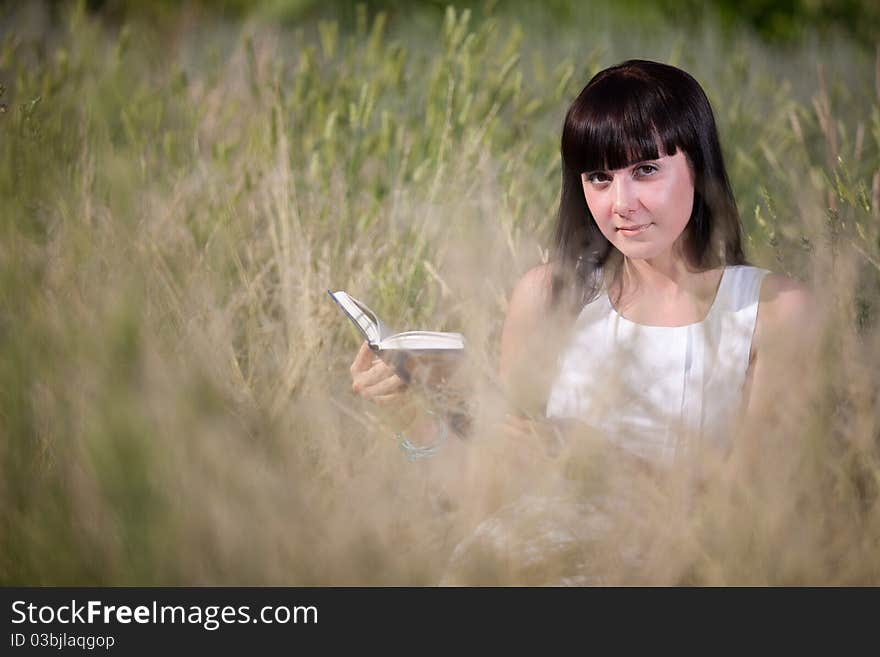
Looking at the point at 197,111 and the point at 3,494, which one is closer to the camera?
the point at 3,494

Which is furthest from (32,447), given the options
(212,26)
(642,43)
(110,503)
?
(212,26)

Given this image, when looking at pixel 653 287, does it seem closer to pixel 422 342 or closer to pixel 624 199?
pixel 624 199

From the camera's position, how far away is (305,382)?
1892 mm

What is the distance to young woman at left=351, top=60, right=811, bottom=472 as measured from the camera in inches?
63.0

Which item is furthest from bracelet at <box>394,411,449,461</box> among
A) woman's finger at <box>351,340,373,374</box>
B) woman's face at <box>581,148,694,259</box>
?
woman's face at <box>581,148,694,259</box>

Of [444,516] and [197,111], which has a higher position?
[197,111]

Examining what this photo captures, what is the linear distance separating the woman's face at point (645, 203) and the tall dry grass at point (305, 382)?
0.22 metres

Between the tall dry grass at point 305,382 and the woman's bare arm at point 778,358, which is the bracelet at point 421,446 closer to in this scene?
the tall dry grass at point 305,382

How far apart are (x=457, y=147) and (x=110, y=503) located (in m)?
1.79

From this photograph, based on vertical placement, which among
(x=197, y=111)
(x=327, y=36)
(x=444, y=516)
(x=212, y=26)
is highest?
(x=212, y=26)

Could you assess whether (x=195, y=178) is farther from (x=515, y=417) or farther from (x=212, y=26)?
(x=212, y=26)

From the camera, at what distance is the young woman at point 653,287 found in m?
1.60

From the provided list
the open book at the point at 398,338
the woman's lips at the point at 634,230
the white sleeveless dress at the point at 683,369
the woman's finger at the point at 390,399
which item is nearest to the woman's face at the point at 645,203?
the woman's lips at the point at 634,230

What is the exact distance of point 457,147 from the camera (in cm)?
290
